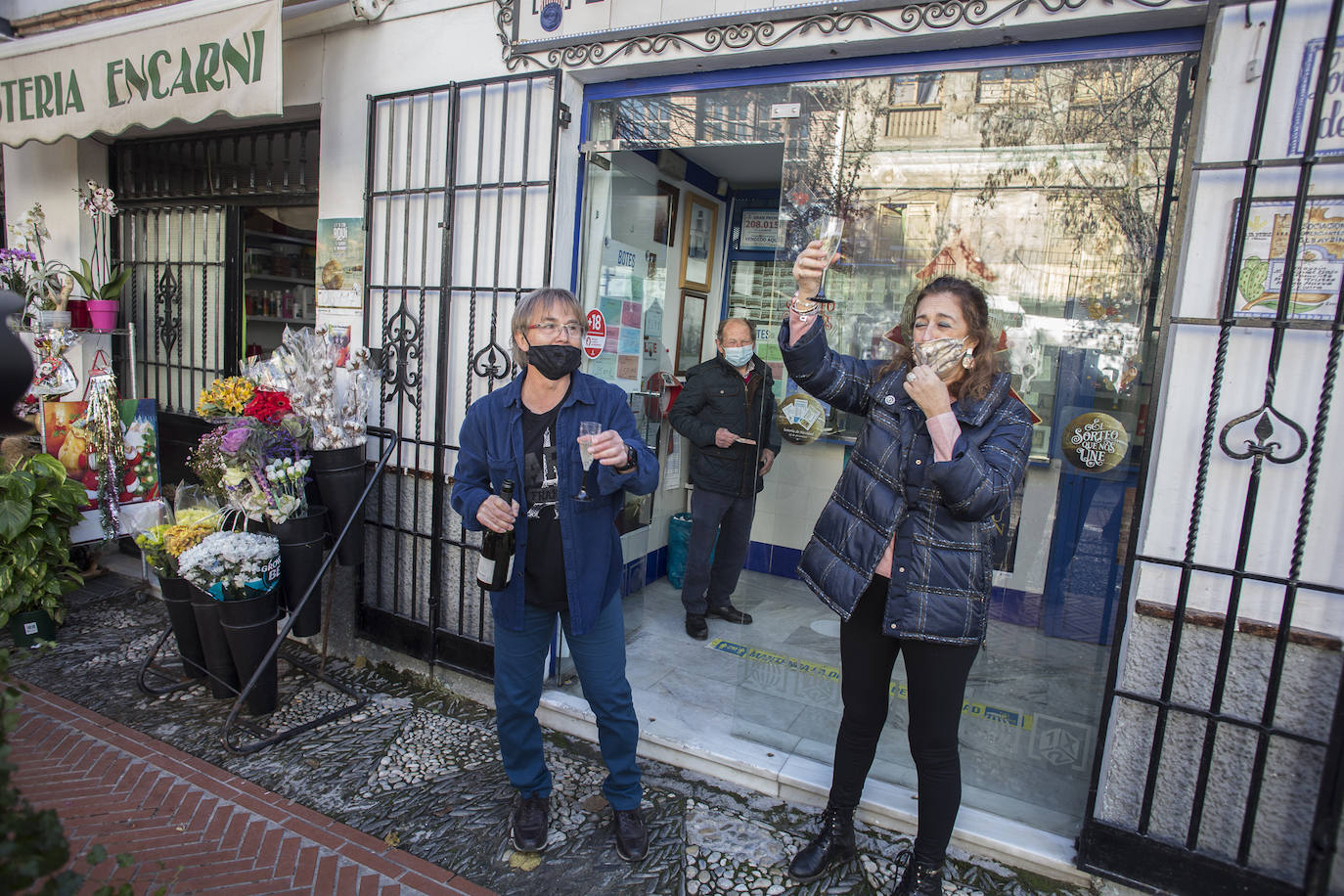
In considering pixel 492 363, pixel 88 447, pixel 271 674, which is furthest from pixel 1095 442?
pixel 88 447

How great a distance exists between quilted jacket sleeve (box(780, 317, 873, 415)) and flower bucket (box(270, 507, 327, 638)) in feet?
8.29

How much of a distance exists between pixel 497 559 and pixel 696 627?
83.5 inches

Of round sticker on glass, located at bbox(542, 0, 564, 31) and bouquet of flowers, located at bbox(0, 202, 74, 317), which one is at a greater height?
round sticker on glass, located at bbox(542, 0, 564, 31)

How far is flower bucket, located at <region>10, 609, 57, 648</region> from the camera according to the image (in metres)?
4.34

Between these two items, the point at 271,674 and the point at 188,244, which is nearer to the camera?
the point at 271,674

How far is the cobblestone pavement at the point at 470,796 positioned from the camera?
2.75m

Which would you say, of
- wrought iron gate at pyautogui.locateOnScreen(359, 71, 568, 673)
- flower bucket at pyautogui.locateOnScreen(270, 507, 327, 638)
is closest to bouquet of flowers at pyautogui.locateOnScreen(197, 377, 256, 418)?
flower bucket at pyautogui.locateOnScreen(270, 507, 327, 638)

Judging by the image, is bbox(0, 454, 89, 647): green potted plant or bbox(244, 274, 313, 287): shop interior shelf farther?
bbox(244, 274, 313, 287): shop interior shelf

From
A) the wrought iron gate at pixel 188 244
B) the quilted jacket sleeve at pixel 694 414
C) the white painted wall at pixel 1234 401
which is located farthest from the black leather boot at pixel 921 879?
the wrought iron gate at pixel 188 244

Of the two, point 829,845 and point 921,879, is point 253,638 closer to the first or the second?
point 829,845

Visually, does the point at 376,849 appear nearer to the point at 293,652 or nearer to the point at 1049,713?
the point at 293,652

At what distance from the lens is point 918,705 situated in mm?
2451

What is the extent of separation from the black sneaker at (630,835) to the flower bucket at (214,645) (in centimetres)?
213

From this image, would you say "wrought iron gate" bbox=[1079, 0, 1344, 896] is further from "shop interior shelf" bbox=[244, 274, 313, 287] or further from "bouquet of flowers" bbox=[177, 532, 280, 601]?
"shop interior shelf" bbox=[244, 274, 313, 287]
